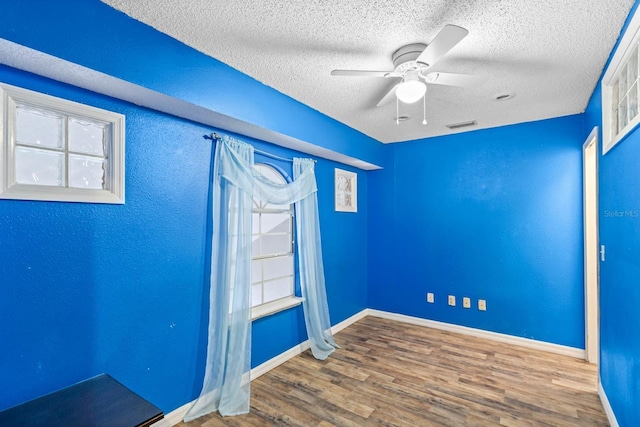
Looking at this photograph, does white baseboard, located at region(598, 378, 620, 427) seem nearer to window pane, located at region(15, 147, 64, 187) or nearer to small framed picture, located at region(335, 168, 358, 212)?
small framed picture, located at region(335, 168, 358, 212)

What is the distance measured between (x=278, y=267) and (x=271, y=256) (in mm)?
240

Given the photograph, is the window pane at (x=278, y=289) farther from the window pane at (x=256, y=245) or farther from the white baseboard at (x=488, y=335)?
the white baseboard at (x=488, y=335)

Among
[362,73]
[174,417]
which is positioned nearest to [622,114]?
[362,73]

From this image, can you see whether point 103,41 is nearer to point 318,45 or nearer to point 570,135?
point 318,45

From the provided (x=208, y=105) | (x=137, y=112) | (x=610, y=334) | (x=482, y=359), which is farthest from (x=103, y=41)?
(x=482, y=359)

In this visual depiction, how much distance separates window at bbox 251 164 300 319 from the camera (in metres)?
2.86

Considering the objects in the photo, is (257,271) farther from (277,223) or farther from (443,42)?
(443,42)

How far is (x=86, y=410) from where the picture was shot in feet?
4.41

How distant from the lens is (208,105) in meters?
1.98

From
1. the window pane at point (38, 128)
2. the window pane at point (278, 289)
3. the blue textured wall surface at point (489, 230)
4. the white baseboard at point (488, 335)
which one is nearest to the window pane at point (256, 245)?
the window pane at point (278, 289)

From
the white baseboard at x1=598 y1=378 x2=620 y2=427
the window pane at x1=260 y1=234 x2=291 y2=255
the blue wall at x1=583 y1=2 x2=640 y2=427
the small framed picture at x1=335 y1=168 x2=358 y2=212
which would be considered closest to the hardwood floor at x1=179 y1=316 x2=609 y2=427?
the white baseboard at x1=598 y1=378 x2=620 y2=427

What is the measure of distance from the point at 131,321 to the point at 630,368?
9.34 feet

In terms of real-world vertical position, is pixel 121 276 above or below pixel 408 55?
below

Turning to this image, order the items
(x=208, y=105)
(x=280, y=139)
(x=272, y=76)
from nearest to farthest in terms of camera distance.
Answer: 1. (x=208, y=105)
2. (x=272, y=76)
3. (x=280, y=139)
